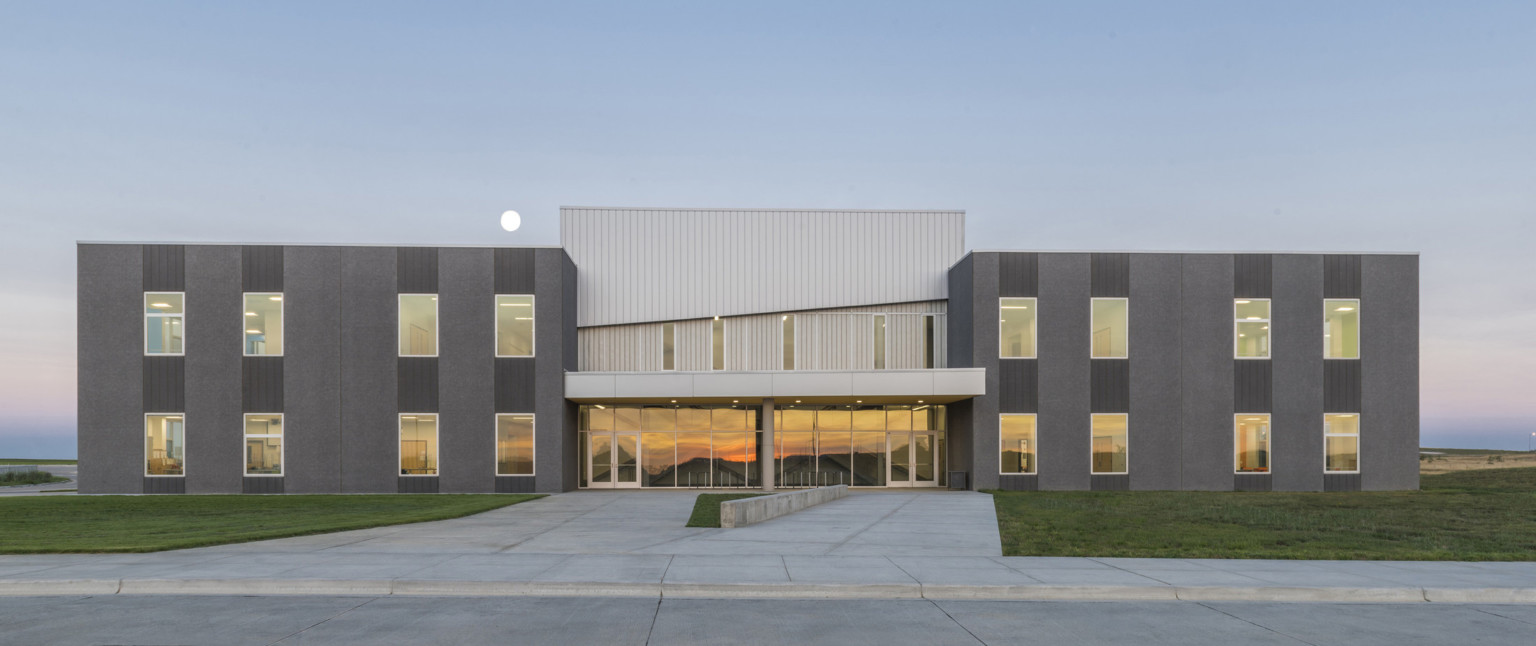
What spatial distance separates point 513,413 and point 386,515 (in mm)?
9437

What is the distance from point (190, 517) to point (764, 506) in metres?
12.5

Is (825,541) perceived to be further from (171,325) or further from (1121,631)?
(171,325)

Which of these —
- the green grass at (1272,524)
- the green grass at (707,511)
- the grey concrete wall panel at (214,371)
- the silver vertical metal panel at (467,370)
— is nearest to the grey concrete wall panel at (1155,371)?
the green grass at (1272,524)

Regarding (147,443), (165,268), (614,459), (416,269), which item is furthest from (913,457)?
(165,268)

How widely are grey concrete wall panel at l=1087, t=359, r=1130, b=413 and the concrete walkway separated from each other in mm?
15140

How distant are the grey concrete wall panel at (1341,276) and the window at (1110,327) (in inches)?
270

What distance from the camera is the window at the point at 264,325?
94.2ft

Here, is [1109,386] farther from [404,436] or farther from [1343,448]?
[404,436]

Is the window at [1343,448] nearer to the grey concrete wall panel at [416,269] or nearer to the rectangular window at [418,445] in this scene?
the rectangular window at [418,445]

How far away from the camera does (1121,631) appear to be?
8805mm

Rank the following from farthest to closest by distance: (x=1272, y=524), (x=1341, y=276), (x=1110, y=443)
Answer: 1. (x=1341, y=276)
2. (x=1110, y=443)
3. (x=1272, y=524)

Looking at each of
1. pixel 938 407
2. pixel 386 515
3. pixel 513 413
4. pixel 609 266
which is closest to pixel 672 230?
pixel 609 266

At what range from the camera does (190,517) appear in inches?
767

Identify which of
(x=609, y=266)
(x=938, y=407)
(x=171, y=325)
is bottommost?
(x=938, y=407)
